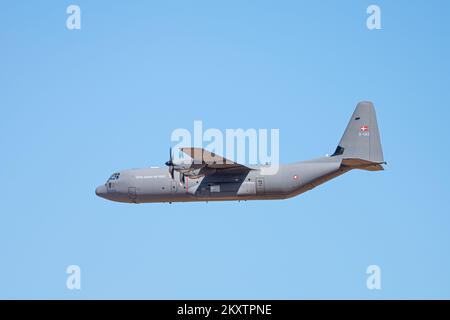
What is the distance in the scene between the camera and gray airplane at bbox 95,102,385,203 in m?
52.8

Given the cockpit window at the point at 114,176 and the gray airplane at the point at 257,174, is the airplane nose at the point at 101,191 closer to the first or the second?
the cockpit window at the point at 114,176

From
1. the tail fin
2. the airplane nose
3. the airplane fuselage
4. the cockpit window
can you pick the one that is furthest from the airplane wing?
the airplane nose

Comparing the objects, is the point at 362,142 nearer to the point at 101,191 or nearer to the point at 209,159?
the point at 209,159

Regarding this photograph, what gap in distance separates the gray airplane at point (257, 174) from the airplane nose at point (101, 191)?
3.33 metres

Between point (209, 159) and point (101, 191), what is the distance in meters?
9.20

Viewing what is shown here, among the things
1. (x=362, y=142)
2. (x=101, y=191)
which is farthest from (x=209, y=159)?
(x=362, y=142)

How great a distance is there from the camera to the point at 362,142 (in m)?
53.8

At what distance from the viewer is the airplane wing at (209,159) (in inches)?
2029

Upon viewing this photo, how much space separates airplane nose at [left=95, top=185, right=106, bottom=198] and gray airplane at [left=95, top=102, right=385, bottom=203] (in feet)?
10.9

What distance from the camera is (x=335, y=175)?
5316 centimetres

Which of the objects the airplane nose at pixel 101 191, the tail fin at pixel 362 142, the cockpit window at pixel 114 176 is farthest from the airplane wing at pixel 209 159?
the airplane nose at pixel 101 191
